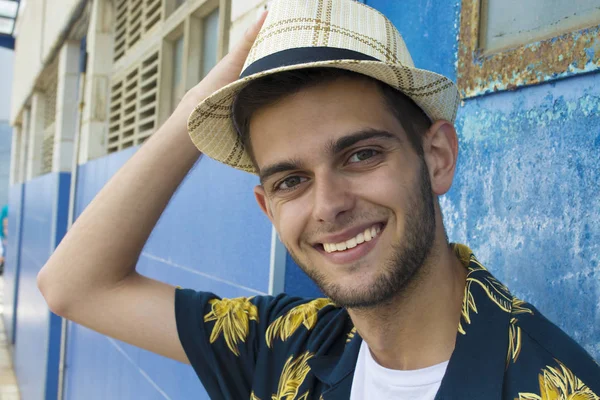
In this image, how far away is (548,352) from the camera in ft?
3.29

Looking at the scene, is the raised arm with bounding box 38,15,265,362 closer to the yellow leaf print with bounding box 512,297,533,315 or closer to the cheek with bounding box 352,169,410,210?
the cheek with bounding box 352,169,410,210

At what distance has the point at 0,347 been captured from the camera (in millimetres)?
10508

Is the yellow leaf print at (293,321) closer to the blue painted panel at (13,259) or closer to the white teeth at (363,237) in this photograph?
the white teeth at (363,237)

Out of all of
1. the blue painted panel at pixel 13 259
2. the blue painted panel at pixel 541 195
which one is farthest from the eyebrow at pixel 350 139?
the blue painted panel at pixel 13 259

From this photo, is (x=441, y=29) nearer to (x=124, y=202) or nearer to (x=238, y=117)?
(x=238, y=117)

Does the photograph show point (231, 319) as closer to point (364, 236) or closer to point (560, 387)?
point (364, 236)

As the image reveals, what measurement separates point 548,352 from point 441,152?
554 millimetres

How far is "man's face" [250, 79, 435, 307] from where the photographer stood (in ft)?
4.07

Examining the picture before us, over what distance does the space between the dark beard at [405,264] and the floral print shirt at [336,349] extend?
116 mm

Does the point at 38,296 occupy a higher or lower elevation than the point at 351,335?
lower

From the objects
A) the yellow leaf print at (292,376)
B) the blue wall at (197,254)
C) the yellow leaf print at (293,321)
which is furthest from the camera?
A: the blue wall at (197,254)

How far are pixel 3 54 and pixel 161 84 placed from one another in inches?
739

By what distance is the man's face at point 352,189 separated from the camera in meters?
1.24

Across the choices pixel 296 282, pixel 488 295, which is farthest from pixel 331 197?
pixel 296 282
